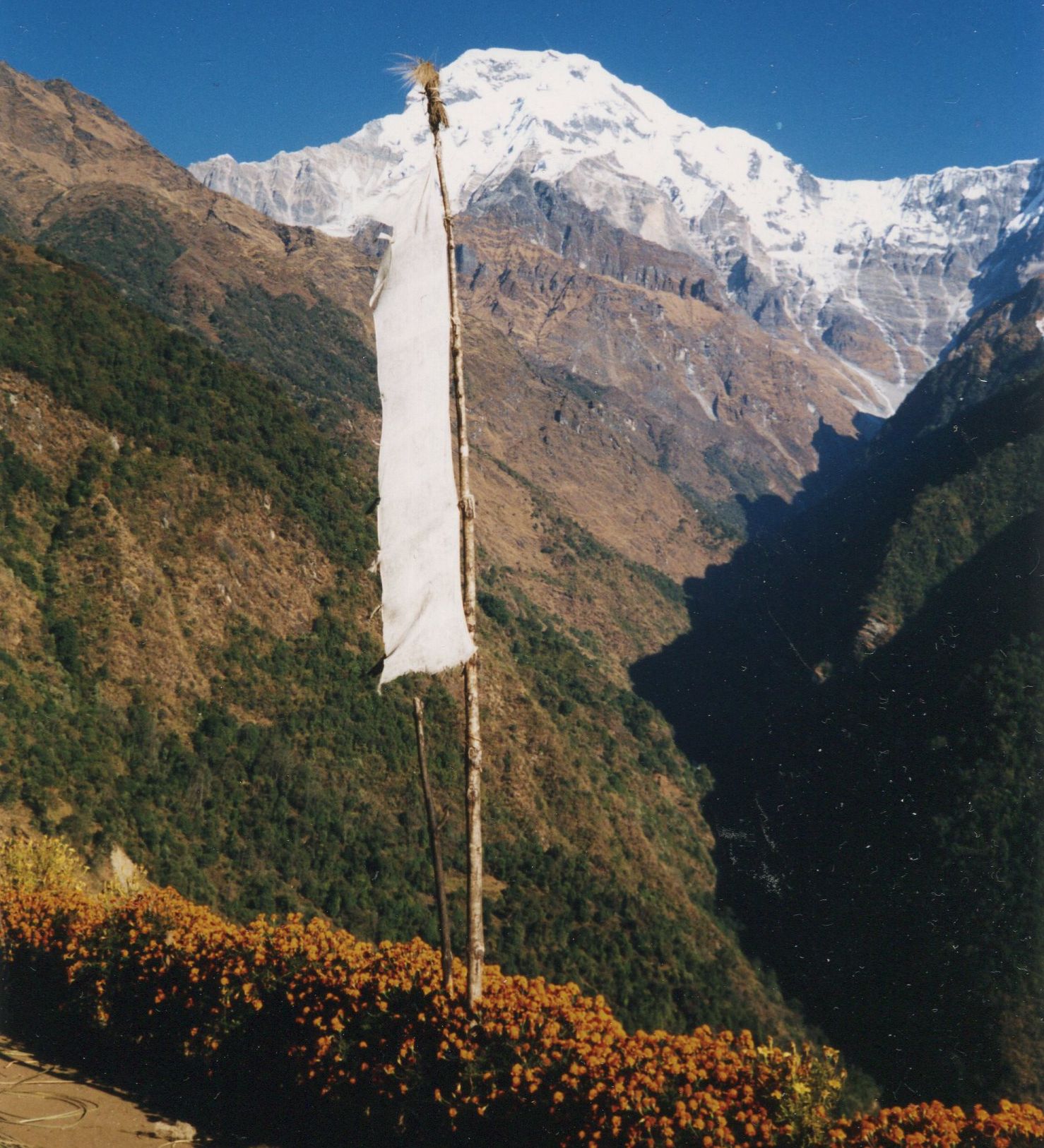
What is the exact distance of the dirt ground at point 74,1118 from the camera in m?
6.77

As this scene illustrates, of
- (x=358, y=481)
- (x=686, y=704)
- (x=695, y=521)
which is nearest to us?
(x=358, y=481)

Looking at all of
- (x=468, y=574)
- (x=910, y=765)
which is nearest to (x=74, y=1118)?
(x=468, y=574)

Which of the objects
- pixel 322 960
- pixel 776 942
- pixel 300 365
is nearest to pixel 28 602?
pixel 322 960

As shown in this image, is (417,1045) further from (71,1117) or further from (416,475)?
(416,475)

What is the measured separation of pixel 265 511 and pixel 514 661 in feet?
65.9

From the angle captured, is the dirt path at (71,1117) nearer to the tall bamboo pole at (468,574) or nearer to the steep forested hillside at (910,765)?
the tall bamboo pole at (468,574)

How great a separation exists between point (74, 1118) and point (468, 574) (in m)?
5.33

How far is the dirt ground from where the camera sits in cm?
677

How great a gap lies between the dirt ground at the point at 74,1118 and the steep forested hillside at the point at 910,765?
110 feet

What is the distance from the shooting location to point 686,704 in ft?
289

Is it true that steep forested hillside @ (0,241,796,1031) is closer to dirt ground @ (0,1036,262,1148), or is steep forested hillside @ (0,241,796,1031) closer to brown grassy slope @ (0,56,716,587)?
dirt ground @ (0,1036,262,1148)

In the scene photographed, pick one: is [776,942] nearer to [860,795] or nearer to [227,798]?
[860,795]

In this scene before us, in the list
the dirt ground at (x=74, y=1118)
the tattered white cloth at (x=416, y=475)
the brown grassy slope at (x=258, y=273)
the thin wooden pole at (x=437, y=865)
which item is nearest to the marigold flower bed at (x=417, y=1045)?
the thin wooden pole at (x=437, y=865)

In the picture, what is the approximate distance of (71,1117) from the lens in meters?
7.09
